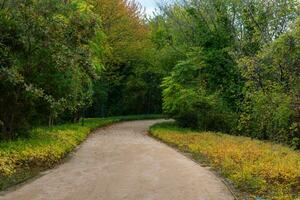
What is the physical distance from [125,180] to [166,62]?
25760mm

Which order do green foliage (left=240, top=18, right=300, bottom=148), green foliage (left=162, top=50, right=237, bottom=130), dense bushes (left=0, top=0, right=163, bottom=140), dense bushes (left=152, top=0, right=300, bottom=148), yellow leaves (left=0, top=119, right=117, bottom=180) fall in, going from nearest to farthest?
yellow leaves (left=0, top=119, right=117, bottom=180), dense bushes (left=0, top=0, right=163, bottom=140), green foliage (left=240, top=18, right=300, bottom=148), dense bushes (left=152, top=0, right=300, bottom=148), green foliage (left=162, top=50, right=237, bottom=130)

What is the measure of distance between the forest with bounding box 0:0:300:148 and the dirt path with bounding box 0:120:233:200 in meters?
2.39

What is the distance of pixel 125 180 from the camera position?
12.9 meters

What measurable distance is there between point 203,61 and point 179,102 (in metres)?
4.03

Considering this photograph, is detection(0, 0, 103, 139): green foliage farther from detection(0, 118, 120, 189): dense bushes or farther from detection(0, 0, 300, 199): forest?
detection(0, 118, 120, 189): dense bushes

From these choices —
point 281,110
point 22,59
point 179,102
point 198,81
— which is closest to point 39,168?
point 22,59

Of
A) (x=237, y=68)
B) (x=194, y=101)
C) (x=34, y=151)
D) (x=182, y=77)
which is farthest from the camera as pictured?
(x=182, y=77)

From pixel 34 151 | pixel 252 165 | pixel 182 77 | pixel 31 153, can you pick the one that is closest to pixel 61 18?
pixel 34 151

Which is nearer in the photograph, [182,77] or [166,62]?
[182,77]

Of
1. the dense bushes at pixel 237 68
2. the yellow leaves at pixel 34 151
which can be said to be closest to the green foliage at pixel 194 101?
the dense bushes at pixel 237 68

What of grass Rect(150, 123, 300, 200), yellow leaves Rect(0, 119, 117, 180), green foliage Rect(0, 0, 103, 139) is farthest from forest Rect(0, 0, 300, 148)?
grass Rect(150, 123, 300, 200)

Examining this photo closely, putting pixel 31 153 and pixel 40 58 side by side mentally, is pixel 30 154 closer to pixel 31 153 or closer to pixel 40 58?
pixel 31 153

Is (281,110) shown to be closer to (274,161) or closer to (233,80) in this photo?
(274,161)

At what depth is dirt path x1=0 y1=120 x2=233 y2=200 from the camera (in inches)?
430
